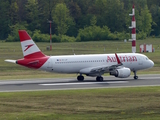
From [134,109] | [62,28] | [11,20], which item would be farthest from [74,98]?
[11,20]

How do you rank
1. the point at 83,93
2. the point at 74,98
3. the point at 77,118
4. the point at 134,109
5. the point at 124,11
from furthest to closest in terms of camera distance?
the point at 124,11
the point at 83,93
the point at 74,98
the point at 134,109
the point at 77,118

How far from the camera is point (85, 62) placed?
172 ft

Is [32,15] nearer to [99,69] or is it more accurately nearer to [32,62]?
[99,69]

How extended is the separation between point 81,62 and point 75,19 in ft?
353

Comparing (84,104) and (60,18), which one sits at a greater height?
(60,18)

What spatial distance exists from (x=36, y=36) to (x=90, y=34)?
17.9 meters

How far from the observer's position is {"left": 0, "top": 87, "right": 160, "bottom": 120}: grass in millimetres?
30328

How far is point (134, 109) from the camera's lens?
1283 inches

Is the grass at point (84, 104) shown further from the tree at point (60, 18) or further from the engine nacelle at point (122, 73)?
the tree at point (60, 18)

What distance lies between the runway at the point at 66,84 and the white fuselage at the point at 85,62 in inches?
66.1

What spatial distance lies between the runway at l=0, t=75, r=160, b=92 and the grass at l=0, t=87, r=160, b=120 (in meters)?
3.19

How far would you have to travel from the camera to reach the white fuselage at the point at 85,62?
51.2m

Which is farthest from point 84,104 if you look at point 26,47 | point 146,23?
point 146,23

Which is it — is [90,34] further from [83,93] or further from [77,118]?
[77,118]
